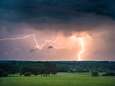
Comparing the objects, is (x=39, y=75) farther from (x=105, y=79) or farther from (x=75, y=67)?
(x=105, y=79)

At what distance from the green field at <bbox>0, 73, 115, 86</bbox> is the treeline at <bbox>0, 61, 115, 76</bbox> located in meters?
0.15

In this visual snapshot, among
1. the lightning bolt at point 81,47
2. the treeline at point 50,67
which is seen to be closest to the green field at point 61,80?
the treeline at point 50,67

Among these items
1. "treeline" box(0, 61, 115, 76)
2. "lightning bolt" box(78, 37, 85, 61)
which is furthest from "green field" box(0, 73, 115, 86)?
"lightning bolt" box(78, 37, 85, 61)

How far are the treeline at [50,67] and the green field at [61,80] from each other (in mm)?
151

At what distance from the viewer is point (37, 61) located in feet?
24.3

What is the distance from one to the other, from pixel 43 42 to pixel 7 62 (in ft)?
3.69

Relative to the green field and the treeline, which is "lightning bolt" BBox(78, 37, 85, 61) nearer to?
the treeline

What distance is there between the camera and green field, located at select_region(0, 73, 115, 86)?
7.16 m

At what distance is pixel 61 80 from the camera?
7285mm

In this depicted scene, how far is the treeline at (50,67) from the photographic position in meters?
7.39

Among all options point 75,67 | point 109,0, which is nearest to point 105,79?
point 75,67

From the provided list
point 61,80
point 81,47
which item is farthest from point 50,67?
point 81,47

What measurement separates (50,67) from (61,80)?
52cm

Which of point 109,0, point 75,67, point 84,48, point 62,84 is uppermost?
point 109,0
